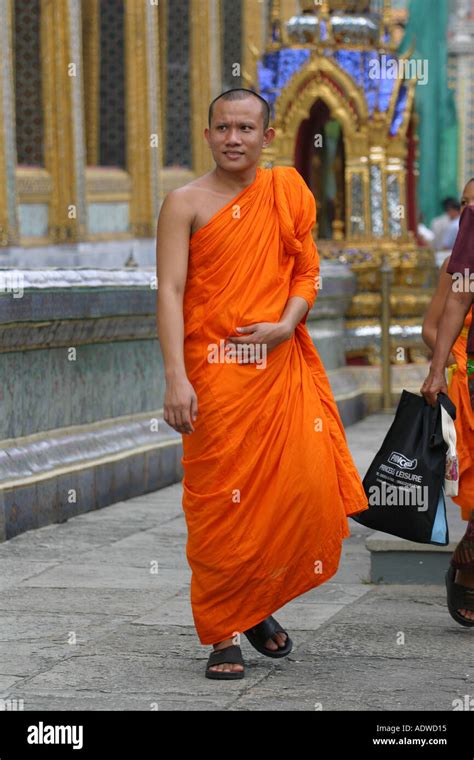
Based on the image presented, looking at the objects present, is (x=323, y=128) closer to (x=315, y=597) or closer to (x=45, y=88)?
(x=45, y=88)

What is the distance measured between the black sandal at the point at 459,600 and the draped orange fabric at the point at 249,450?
668mm

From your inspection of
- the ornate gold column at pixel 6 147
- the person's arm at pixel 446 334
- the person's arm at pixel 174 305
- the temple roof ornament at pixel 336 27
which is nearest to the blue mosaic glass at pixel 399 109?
the temple roof ornament at pixel 336 27

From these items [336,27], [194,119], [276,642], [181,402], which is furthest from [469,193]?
[194,119]

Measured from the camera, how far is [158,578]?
21.3ft

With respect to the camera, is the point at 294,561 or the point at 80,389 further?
the point at 80,389

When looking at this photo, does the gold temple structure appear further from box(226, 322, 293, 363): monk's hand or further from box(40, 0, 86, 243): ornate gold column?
box(226, 322, 293, 363): monk's hand

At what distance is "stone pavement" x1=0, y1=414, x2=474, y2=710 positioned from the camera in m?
4.70

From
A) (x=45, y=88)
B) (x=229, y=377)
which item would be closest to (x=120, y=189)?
(x=45, y=88)

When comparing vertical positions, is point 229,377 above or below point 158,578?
above

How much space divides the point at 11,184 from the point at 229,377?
37.4 ft

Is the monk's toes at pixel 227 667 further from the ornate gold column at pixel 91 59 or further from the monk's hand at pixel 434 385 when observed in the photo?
the ornate gold column at pixel 91 59

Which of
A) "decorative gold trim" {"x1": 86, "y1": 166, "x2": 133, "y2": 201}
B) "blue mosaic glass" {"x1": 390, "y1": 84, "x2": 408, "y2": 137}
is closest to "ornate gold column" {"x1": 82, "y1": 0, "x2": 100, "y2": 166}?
"decorative gold trim" {"x1": 86, "y1": 166, "x2": 133, "y2": 201}

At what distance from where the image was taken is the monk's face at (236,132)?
199 inches

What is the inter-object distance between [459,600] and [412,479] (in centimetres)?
41
